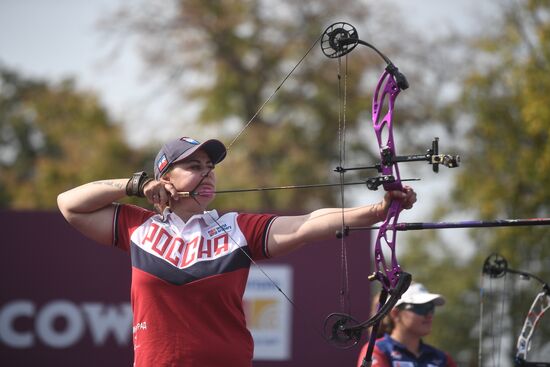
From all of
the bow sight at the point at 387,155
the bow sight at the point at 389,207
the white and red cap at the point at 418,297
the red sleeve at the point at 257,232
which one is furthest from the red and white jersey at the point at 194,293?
the white and red cap at the point at 418,297

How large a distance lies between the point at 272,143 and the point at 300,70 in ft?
6.26

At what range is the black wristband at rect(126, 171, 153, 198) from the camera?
A: 393cm

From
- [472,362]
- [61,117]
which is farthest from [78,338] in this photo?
[61,117]

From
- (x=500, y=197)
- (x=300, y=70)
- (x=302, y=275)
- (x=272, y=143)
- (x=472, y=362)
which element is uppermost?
(x=300, y=70)

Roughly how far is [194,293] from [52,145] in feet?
94.8

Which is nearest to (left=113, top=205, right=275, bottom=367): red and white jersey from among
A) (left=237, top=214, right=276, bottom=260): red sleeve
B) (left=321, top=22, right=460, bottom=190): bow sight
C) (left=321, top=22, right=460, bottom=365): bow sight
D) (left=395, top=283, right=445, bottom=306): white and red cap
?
(left=237, top=214, right=276, bottom=260): red sleeve

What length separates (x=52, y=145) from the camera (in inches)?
1245

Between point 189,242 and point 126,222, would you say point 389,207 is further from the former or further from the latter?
point 126,222

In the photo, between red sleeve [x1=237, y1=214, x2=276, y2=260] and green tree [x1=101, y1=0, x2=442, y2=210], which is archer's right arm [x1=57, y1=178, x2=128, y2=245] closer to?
red sleeve [x1=237, y1=214, x2=276, y2=260]

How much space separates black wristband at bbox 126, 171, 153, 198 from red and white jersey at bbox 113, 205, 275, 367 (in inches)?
7.8

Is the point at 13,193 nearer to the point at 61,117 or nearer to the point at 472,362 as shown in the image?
the point at 61,117

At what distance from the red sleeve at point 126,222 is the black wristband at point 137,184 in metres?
0.18

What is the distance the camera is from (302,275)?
9359 millimetres

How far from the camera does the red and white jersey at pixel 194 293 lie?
3758 mm
